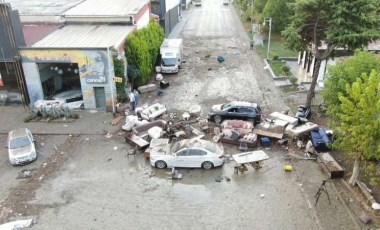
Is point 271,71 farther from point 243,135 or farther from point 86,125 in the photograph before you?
point 86,125

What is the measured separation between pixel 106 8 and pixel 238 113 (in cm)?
1950

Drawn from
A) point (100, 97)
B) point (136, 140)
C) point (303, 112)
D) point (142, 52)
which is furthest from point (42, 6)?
point (303, 112)

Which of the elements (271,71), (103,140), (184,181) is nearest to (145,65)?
(103,140)

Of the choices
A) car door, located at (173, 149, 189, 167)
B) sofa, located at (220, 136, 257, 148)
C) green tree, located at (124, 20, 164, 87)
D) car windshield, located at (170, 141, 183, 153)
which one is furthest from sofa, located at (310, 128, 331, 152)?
green tree, located at (124, 20, 164, 87)

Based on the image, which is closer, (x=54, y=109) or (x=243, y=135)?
(x=243, y=135)

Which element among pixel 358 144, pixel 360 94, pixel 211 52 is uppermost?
pixel 360 94

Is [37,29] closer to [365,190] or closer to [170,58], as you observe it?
[170,58]

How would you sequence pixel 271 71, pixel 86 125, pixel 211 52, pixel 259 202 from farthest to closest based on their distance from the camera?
pixel 211 52 < pixel 271 71 < pixel 86 125 < pixel 259 202

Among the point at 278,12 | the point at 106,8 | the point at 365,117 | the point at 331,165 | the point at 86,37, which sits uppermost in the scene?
the point at 106,8

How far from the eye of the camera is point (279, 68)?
3478cm

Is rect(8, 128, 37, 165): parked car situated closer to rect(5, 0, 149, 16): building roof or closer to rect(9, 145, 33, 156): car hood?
rect(9, 145, 33, 156): car hood

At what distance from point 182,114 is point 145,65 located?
7213mm

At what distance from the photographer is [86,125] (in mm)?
24062

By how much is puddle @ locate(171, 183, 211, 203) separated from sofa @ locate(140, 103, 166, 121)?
294 inches
